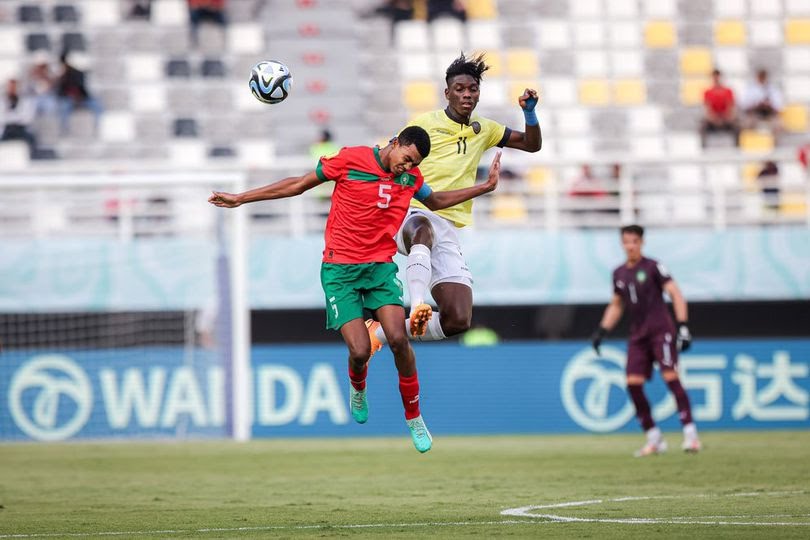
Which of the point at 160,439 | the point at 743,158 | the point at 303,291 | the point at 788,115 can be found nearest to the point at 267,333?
the point at 303,291

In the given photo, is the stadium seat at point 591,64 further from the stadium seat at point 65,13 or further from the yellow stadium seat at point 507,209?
the stadium seat at point 65,13

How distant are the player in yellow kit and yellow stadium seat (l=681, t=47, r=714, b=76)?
14.7m

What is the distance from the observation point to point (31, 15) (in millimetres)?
24016

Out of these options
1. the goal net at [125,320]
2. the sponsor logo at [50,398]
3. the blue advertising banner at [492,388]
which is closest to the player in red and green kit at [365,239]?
the goal net at [125,320]

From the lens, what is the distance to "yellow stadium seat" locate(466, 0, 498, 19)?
81.7ft

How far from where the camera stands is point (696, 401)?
19.3 metres

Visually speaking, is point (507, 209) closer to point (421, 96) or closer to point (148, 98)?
point (421, 96)

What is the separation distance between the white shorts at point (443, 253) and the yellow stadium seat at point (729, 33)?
50.6 feet

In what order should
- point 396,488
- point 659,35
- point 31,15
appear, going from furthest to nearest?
point 659,35
point 31,15
point 396,488

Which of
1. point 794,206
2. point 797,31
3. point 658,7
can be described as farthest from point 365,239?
point 797,31

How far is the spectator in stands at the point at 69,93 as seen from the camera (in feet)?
73.6

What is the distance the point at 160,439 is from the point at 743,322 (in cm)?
917

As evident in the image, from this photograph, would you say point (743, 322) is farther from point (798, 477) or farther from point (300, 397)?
point (798, 477)

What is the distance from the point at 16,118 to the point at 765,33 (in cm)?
1335
